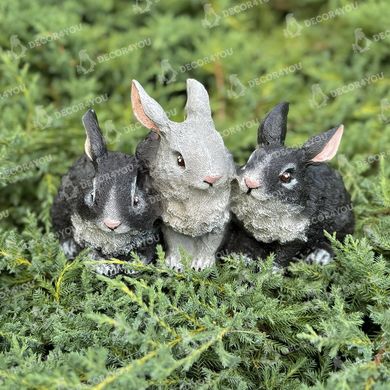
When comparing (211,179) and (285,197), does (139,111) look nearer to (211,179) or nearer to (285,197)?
(211,179)

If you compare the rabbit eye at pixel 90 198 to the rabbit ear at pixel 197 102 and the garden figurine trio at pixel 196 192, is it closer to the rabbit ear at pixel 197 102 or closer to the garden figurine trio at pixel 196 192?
the garden figurine trio at pixel 196 192

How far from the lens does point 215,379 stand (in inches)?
48.6

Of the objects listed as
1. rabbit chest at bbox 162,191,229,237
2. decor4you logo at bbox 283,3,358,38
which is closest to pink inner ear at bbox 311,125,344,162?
rabbit chest at bbox 162,191,229,237

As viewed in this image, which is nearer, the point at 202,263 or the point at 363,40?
the point at 202,263

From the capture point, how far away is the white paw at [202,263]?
4.64ft

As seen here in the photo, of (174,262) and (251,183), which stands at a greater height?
(251,183)

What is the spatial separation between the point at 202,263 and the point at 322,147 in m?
0.41

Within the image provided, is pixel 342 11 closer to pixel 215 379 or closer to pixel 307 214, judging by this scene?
pixel 307 214

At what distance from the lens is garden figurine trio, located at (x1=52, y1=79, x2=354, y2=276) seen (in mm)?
1258

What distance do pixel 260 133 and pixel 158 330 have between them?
51 cm

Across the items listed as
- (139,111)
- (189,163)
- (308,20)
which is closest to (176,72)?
(308,20)

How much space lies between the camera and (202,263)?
142 centimetres

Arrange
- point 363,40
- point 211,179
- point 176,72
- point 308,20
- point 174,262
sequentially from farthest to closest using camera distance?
point 308,20 < point 363,40 < point 176,72 < point 174,262 < point 211,179

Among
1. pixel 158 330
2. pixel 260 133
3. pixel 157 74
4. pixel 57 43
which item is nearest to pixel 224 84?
pixel 157 74
